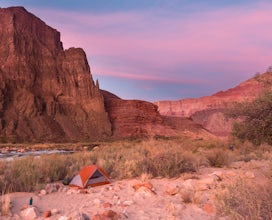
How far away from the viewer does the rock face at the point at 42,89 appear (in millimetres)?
56000

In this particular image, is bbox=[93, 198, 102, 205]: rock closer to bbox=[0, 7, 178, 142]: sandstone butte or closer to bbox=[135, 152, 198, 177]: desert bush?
bbox=[135, 152, 198, 177]: desert bush

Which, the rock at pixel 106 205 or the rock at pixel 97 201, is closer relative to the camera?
the rock at pixel 106 205

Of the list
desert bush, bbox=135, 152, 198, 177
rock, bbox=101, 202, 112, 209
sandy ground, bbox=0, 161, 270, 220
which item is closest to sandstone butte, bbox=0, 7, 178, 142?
desert bush, bbox=135, 152, 198, 177

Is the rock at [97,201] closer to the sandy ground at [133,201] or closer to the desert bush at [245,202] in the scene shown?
the sandy ground at [133,201]

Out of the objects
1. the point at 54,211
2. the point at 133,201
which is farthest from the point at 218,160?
the point at 54,211

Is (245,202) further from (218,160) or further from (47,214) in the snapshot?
(218,160)

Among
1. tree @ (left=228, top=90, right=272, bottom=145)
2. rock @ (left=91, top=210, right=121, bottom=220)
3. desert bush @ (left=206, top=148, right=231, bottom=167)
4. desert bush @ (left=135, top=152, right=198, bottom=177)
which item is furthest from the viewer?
tree @ (left=228, top=90, right=272, bottom=145)

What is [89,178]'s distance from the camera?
322 inches

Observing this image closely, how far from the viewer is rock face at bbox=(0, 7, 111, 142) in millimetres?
56000

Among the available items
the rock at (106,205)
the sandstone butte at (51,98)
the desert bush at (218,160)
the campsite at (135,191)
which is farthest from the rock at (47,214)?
the sandstone butte at (51,98)

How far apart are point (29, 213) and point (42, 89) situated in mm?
60404

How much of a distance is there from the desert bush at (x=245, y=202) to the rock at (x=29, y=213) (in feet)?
9.71

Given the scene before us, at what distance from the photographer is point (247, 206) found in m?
4.31

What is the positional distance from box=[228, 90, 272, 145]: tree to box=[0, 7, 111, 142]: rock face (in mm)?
42078
